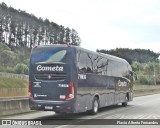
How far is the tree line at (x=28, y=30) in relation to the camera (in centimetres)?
16288

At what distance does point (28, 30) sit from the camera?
561 ft

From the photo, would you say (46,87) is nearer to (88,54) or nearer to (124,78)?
(88,54)

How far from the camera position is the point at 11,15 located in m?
165

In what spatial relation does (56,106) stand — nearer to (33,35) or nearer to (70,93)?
(70,93)

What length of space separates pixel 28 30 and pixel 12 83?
82820mm

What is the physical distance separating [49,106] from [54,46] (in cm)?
251

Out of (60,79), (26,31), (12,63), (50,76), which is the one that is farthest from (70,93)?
(26,31)

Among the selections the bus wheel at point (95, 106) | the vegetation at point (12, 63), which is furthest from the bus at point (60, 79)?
the vegetation at point (12, 63)

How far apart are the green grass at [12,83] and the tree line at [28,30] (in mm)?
64628

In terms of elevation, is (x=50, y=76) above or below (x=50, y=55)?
below

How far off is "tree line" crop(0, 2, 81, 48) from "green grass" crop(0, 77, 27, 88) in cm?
6463

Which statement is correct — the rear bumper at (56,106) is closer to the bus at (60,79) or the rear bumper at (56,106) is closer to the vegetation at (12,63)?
the bus at (60,79)

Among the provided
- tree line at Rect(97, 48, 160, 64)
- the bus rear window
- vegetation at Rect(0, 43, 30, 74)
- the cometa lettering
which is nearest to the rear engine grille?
the cometa lettering

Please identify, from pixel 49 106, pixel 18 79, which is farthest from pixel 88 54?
pixel 18 79
